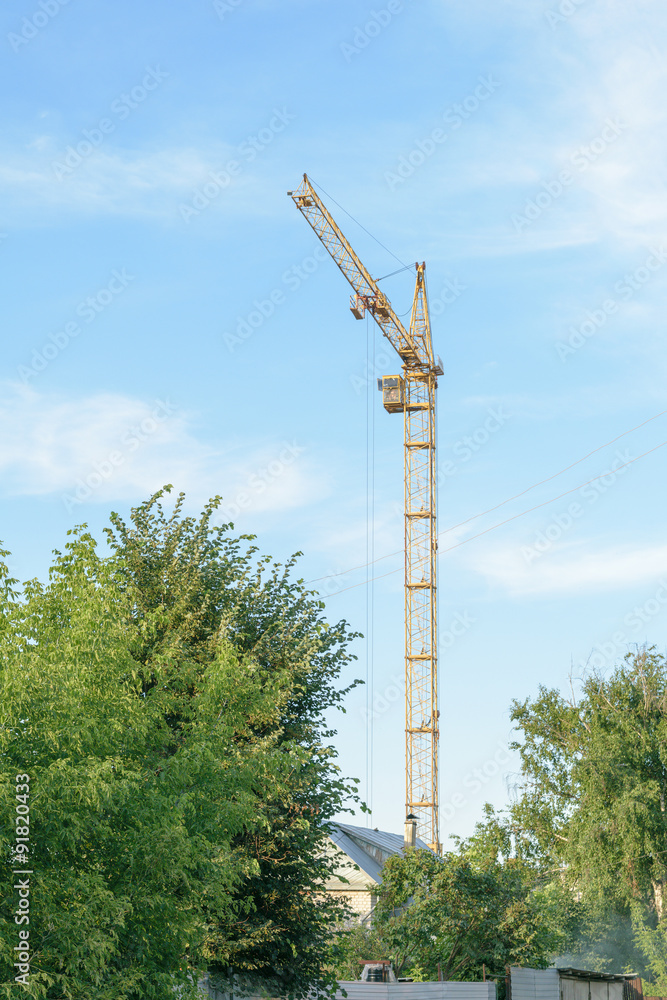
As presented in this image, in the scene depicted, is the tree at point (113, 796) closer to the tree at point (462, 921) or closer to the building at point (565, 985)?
the tree at point (462, 921)

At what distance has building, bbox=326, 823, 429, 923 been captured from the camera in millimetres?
42250

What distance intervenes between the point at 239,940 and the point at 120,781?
10.6 m

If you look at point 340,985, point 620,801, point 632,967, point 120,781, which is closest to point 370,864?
point 620,801

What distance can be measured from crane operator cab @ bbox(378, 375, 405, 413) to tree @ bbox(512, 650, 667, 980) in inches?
1132

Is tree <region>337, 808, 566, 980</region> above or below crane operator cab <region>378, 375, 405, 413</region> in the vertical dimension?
below

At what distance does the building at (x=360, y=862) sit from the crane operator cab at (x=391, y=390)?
31.0 m

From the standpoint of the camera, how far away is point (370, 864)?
44.9 metres

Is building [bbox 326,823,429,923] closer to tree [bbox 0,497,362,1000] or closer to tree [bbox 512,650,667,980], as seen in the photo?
tree [bbox 512,650,667,980]

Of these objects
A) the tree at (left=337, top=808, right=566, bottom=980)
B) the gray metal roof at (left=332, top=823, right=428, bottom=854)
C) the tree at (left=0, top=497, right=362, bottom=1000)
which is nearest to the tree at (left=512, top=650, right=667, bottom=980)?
the gray metal roof at (left=332, top=823, right=428, bottom=854)

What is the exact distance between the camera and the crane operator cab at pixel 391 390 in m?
73.3

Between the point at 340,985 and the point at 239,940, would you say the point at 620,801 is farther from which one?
the point at 239,940

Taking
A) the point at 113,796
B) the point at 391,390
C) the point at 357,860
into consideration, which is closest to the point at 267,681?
the point at 113,796

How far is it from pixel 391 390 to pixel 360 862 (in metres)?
37.0

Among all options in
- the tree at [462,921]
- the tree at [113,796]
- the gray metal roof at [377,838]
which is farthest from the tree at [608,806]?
the tree at [113,796]
